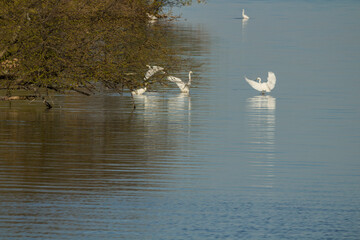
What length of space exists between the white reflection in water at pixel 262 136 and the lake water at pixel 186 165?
0.13ft

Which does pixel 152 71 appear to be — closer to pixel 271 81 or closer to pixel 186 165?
pixel 271 81

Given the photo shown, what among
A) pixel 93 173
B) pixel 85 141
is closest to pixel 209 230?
pixel 93 173

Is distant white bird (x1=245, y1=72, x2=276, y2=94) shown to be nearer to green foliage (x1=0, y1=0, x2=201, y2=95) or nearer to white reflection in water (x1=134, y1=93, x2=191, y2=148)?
white reflection in water (x1=134, y1=93, x2=191, y2=148)

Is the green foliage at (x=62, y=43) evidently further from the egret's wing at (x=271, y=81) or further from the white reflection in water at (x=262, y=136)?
the egret's wing at (x=271, y=81)

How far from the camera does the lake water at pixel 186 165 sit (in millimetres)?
13500

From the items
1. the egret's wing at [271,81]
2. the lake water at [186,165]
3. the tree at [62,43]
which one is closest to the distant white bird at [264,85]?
the egret's wing at [271,81]

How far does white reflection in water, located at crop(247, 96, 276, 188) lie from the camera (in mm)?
17594

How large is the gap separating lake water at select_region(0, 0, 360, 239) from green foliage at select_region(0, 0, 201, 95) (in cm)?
129

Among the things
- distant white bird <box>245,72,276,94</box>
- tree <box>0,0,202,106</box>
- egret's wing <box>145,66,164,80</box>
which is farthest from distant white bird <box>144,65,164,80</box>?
distant white bird <box>245,72,276,94</box>

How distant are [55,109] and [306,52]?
97.8ft

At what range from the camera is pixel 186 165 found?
60.4ft

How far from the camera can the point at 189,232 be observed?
13023 millimetres

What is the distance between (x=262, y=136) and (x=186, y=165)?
16.4ft

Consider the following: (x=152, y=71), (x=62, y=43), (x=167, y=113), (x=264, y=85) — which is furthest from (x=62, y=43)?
(x=264, y=85)
